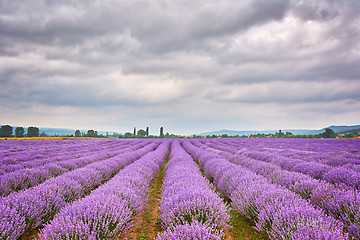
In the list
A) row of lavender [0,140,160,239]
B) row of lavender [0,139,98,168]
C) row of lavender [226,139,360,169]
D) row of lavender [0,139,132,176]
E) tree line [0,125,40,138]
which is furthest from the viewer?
tree line [0,125,40,138]

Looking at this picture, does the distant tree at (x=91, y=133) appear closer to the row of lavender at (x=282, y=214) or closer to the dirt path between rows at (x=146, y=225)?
the dirt path between rows at (x=146, y=225)

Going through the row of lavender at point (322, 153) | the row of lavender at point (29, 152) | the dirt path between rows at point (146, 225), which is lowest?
the dirt path between rows at point (146, 225)

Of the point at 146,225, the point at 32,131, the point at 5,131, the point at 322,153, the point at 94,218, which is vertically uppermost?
the point at 5,131

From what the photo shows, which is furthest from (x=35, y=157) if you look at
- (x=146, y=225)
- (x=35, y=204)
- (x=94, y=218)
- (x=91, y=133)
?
(x=91, y=133)

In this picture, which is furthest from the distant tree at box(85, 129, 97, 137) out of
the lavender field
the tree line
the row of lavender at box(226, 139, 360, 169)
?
the lavender field

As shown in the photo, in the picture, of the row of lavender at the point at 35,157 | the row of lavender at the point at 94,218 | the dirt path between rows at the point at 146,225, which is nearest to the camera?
the row of lavender at the point at 94,218

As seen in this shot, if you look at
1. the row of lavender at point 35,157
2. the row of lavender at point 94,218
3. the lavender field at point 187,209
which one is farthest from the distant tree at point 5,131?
the row of lavender at point 94,218

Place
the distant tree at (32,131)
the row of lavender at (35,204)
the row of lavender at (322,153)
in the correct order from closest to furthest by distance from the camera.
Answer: the row of lavender at (35,204) < the row of lavender at (322,153) < the distant tree at (32,131)

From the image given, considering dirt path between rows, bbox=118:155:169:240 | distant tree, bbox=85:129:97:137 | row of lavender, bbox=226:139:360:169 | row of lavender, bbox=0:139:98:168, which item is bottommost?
dirt path between rows, bbox=118:155:169:240

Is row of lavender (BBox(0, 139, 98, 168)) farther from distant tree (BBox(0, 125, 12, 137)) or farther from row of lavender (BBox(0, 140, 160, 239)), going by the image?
distant tree (BBox(0, 125, 12, 137))

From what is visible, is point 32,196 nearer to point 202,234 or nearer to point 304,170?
point 202,234

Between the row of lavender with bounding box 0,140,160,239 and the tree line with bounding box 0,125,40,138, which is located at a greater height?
the tree line with bounding box 0,125,40,138

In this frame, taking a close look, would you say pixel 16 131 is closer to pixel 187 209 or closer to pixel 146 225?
pixel 146 225

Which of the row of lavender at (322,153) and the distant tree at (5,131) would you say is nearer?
the row of lavender at (322,153)
